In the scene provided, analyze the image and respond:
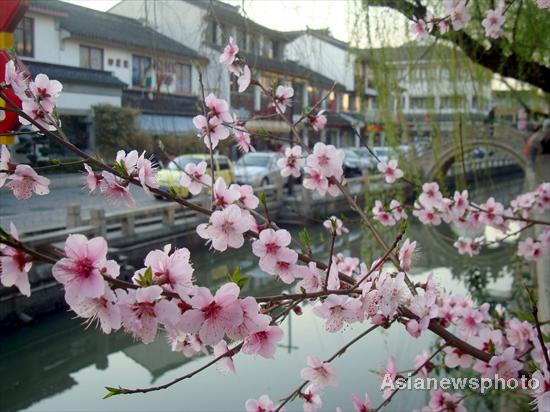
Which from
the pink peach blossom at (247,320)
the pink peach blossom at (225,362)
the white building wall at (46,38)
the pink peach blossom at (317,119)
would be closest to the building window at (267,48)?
the pink peach blossom at (317,119)

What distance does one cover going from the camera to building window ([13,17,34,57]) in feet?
28.9

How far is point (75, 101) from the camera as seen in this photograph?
401 inches

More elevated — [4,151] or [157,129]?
[157,129]

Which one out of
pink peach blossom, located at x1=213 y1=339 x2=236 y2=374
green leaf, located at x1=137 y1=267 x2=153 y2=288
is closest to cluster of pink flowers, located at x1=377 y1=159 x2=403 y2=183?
pink peach blossom, located at x1=213 y1=339 x2=236 y2=374

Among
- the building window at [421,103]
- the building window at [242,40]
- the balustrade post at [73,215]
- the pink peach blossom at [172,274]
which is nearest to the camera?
the pink peach blossom at [172,274]

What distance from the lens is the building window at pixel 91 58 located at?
10.5 meters

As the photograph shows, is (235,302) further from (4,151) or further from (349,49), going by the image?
(349,49)

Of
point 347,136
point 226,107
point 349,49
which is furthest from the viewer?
point 347,136

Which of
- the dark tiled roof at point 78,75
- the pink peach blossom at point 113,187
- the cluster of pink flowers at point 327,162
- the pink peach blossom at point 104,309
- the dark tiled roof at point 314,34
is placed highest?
the dark tiled roof at point 78,75

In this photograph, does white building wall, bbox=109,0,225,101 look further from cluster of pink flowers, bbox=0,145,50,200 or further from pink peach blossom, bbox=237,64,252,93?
cluster of pink flowers, bbox=0,145,50,200

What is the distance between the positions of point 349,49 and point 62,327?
4.13 m

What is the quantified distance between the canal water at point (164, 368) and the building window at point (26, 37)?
199 inches

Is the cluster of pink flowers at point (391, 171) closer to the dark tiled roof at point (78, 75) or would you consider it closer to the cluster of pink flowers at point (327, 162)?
the cluster of pink flowers at point (327, 162)

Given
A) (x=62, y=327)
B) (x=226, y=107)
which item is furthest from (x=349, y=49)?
(x=62, y=327)
